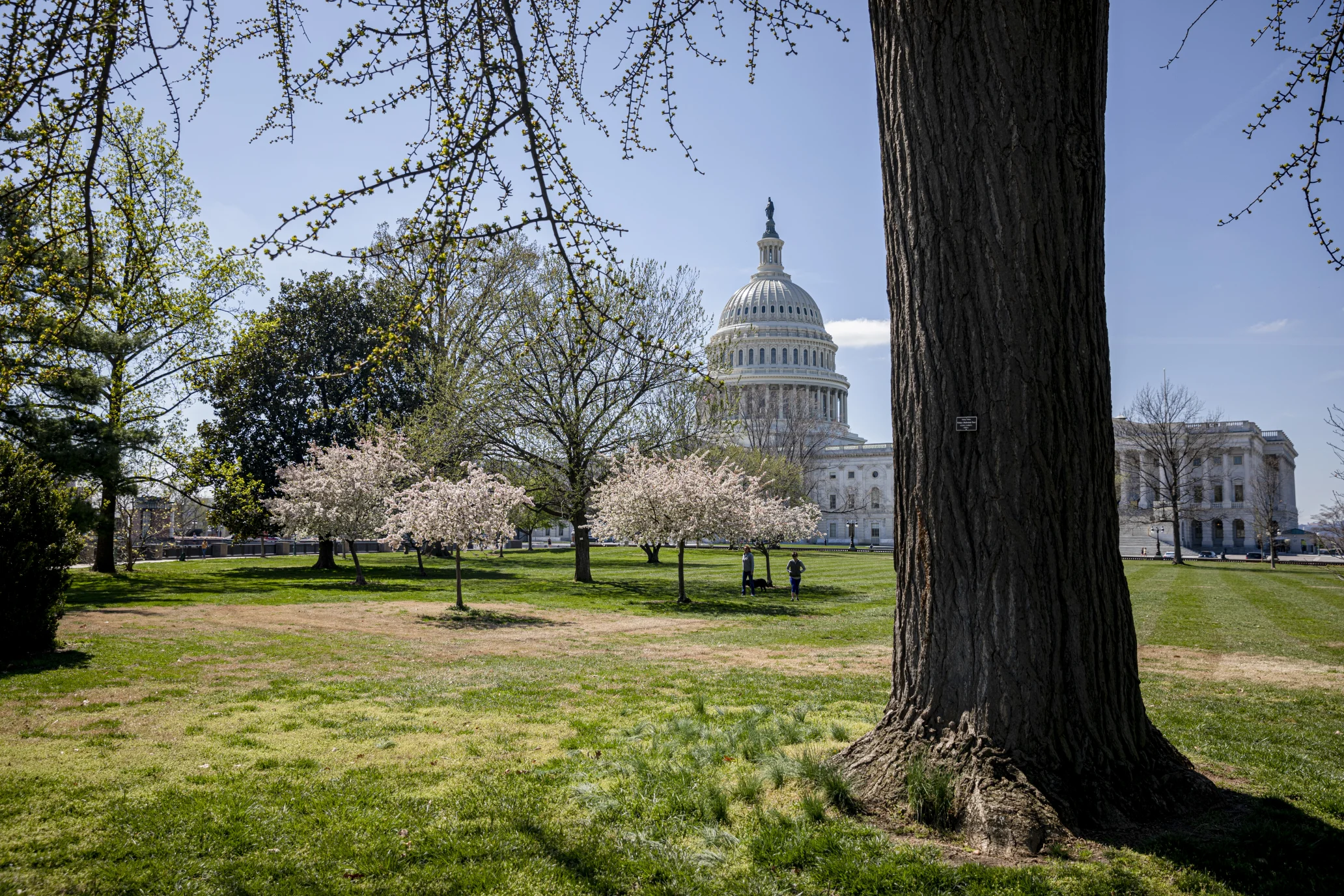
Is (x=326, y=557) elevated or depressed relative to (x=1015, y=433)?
depressed

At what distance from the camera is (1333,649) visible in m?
15.0

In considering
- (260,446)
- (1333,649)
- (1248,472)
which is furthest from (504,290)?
(1248,472)

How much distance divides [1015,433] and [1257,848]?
2214 millimetres

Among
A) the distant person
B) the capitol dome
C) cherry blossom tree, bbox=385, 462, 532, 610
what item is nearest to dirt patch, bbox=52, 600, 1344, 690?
cherry blossom tree, bbox=385, 462, 532, 610

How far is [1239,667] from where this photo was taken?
41.2 ft

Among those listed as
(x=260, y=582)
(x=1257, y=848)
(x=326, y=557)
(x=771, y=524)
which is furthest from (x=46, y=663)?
(x=326, y=557)

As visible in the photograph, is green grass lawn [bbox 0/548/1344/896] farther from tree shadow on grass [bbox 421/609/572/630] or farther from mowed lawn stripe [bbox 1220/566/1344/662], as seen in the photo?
tree shadow on grass [bbox 421/609/572/630]

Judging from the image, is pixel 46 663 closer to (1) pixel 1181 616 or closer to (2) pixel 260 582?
(2) pixel 260 582

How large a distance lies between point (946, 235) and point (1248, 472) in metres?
101

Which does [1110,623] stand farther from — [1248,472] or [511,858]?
[1248,472]

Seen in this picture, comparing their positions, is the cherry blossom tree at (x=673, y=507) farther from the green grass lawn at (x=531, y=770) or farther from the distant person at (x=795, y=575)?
the green grass lawn at (x=531, y=770)

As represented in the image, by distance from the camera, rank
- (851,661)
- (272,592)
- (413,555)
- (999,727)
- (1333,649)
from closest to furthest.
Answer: (999,727) → (851,661) → (1333,649) → (272,592) → (413,555)

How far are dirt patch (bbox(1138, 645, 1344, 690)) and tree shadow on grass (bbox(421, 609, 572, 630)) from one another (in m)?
11.4

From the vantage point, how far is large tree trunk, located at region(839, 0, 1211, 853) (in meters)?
4.25
